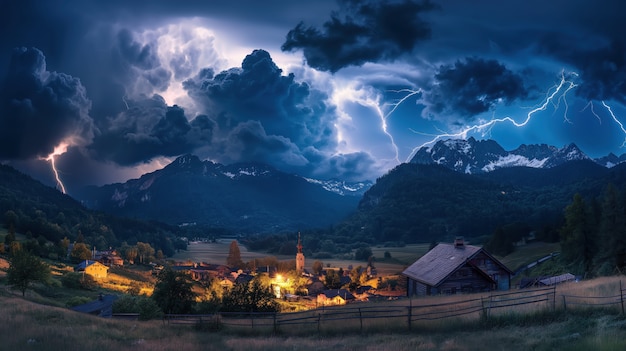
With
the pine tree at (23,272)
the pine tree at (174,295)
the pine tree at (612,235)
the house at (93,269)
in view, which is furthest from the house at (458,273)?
the house at (93,269)

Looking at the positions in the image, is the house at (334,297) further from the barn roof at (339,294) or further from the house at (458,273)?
the house at (458,273)

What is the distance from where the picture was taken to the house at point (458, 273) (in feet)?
147

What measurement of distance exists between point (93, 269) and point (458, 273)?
85181mm

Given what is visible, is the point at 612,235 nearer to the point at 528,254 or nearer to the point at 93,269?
the point at 528,254

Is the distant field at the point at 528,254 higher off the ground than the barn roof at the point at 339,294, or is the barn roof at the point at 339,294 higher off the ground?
the distant field at the point at 528,254

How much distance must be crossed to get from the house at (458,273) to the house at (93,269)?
253 feet

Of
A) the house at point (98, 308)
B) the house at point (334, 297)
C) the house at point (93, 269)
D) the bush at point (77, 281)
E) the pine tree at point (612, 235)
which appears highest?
the pine tree at point (612, 235)

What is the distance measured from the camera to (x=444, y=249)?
50.5m

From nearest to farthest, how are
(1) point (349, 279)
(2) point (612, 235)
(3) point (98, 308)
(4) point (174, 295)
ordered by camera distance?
(4) point (174, 295), (3) point (98, 308), (2) point (612, 235), (1) point (349, 279)

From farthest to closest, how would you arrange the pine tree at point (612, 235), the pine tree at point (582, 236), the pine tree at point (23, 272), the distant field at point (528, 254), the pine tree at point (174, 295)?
1. the distant field at point (528, 254)
2. the pine tree at point (582, 236)
3. the pine tree at point (612, 235)
4. the pine tree at point (23, 272)
5. the pine tree at point (174, 295)

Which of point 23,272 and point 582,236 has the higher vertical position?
point 582,236

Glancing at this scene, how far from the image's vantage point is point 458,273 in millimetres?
45500

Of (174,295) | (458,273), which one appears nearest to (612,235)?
(458,273)

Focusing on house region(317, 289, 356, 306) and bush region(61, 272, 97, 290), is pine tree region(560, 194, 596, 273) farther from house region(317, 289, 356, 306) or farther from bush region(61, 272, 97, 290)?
bush region(61, 272, 97, 290)
